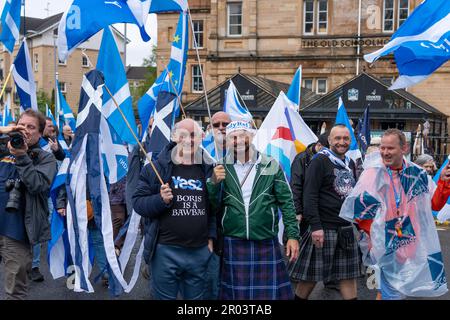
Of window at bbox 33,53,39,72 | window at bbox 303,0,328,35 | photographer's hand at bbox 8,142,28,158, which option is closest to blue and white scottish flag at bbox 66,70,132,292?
photographer's hand at bbox 8,142,28,158

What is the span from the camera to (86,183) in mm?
6836

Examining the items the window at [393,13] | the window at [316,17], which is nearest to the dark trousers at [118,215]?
the window at [393,13]

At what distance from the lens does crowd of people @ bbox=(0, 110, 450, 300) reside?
4797 mm

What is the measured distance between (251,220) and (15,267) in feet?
6.57

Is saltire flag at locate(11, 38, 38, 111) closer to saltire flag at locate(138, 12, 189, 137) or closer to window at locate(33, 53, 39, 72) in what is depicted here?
saltire flag at locate(138, 12, 189, 137)

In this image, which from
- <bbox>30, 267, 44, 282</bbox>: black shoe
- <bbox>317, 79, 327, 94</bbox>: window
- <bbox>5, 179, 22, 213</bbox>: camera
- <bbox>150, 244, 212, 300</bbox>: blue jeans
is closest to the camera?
<bbox>150, 244, 212, 300</bbox>: blue jeans

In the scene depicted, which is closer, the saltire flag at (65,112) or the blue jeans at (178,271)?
the blue jeans at (178,271)

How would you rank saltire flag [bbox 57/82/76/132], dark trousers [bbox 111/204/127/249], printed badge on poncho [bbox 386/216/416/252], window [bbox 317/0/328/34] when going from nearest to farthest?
printed badge on poncho [bbox 386/216/416/252] → dark trousers [bbox 111/204/127/249] → saltire flag [bbox 57/82/76/132] → window [bbox 317/0/328/34]

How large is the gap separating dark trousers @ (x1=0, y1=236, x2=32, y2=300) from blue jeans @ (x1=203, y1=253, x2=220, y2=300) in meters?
1.55

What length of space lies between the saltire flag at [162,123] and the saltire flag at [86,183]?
630 mm

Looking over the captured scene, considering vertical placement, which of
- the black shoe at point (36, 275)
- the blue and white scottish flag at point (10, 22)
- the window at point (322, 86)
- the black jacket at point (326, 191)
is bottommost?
the black shoe at point (36, 275)

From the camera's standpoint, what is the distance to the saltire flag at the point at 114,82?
7.34 m

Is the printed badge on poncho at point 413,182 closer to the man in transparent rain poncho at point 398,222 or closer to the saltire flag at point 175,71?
the man in transparent rain poncho at point 398,222

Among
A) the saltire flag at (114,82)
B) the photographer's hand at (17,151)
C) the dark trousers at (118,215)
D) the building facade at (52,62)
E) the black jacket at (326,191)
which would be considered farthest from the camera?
the building facade at (52,62)
